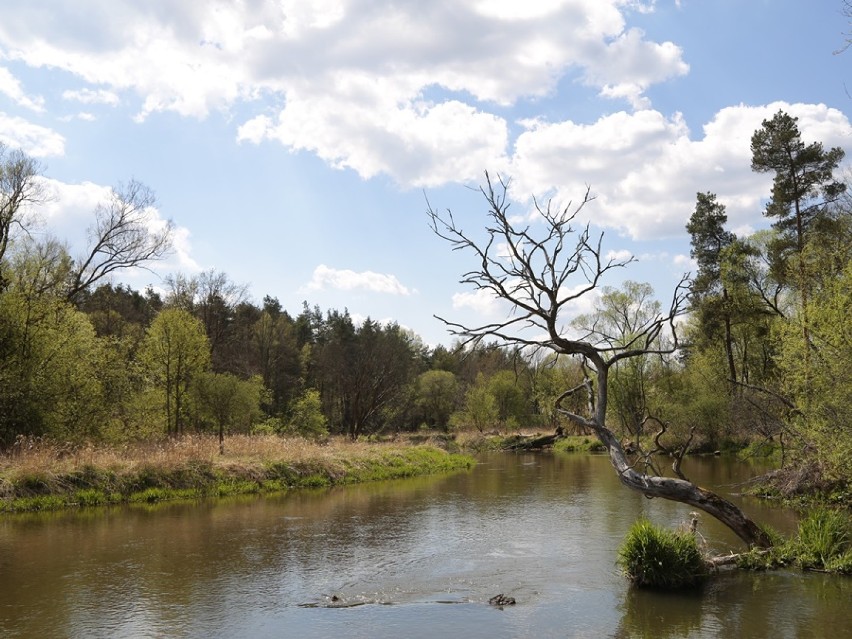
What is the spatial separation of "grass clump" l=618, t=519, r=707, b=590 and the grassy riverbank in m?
16.7

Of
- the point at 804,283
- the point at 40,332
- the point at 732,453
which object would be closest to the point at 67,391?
the point at 40,332

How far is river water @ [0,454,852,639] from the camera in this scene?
980 centimetres

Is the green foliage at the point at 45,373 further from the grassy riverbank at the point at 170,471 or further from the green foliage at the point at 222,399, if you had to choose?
the green foliage at the point at 222,399

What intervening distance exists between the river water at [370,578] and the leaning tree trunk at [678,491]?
35.6 inches

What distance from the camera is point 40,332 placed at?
25.8 m

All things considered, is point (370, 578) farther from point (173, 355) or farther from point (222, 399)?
point (173, 355)

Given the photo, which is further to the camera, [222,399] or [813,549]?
[222,399]

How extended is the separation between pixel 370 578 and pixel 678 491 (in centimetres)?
609

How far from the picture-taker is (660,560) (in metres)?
11.5

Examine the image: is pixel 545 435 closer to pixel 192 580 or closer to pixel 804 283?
pixel 804 283

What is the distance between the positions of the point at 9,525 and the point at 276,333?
157ft

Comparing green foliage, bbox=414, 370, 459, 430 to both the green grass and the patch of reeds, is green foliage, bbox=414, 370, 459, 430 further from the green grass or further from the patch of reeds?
the patch of reeds

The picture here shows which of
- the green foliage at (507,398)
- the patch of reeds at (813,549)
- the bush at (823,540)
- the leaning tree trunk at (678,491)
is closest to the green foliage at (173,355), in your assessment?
the leaning tree trunk at (678,491)

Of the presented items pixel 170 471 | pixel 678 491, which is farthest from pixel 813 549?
pixel 170 471
